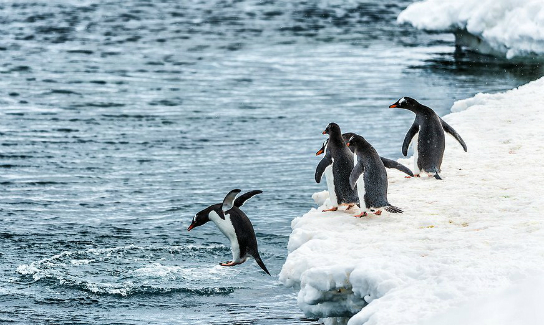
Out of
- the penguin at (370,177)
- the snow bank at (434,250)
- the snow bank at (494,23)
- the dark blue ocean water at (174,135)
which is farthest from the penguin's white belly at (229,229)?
the snow bank at (494,23)

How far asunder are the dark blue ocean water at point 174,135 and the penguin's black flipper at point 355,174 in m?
1.20

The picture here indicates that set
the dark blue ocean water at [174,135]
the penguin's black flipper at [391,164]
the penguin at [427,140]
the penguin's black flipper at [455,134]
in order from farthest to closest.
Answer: the penguin's black flipper at [455,134] → the penguin at [427,140] → the penguin's black flipper at [391,164] → the dark blue ocean water at [174,135]

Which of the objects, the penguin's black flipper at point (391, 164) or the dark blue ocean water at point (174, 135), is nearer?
the dark blue ocean water at point (174, 135)

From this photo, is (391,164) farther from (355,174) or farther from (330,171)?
(355,174)

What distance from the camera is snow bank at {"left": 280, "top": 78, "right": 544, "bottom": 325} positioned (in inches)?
224

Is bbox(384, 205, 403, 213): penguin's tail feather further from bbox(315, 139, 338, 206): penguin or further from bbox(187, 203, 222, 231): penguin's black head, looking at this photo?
bbox(187, 203, 222, 231): penguin's black head

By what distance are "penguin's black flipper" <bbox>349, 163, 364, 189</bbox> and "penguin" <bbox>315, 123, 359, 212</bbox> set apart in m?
0.22

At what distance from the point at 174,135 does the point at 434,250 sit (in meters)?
10.3

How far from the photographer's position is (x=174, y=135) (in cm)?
1650

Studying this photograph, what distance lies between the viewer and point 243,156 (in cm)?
1477

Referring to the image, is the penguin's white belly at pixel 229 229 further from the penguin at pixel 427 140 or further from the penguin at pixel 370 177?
the penguin at pixel 427 140

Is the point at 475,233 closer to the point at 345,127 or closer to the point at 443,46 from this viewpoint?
the point at 345,127

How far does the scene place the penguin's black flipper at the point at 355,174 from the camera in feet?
26.0

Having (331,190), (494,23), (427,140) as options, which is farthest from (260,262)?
(494,23)
